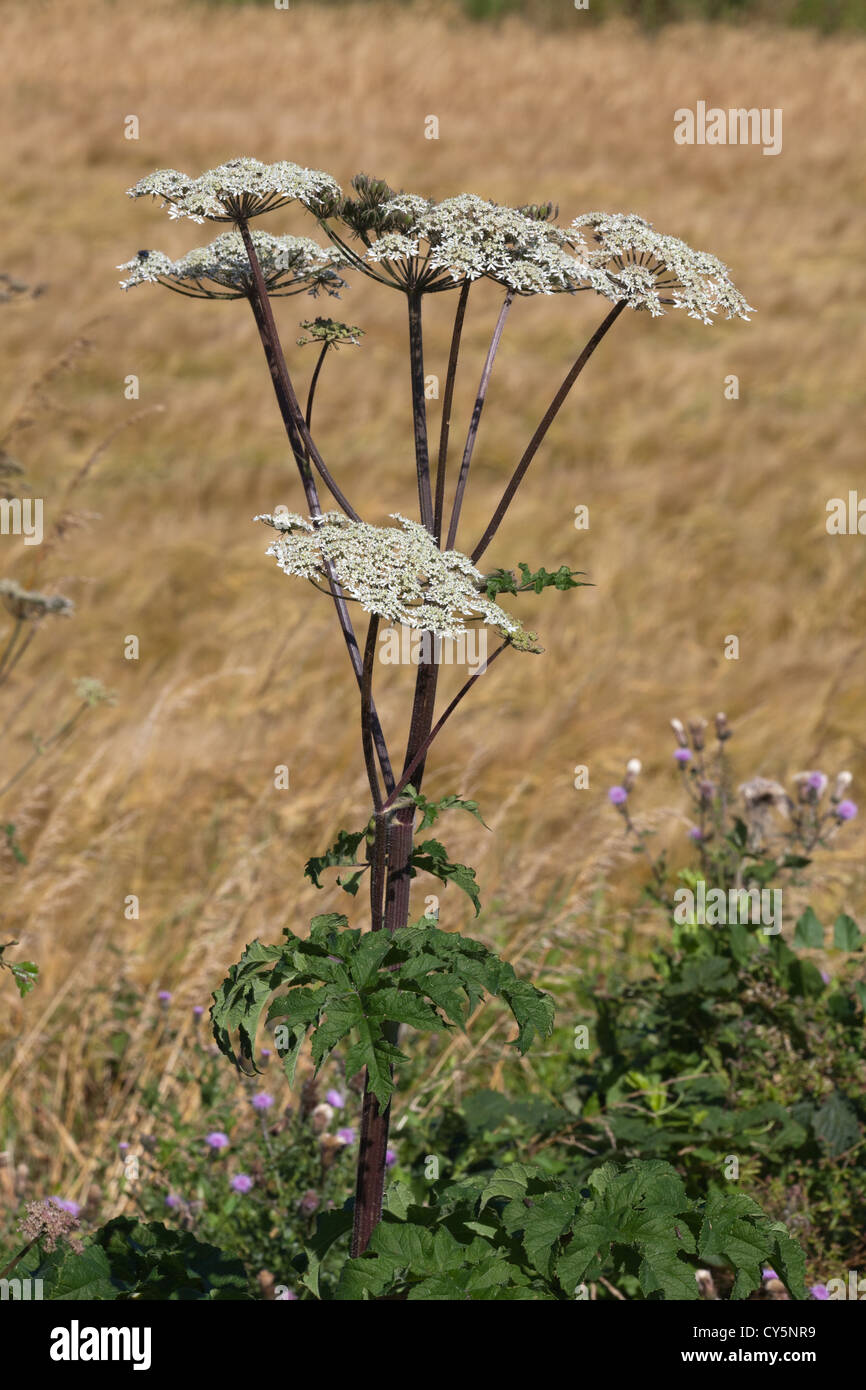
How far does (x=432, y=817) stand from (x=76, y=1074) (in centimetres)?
251

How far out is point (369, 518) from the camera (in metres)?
8.27

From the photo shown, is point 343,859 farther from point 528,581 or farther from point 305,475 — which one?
point 305,475

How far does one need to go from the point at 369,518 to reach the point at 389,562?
6.34 metres

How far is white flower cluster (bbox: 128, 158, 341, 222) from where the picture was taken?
84.7 inches

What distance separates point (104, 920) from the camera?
4715 millimetres

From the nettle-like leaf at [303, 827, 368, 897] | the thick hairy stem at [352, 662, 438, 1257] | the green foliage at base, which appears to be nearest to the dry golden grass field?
the green foliage at base

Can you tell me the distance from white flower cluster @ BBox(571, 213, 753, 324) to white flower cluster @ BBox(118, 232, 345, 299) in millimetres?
455

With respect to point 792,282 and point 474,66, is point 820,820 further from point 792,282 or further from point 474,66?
point 474,66

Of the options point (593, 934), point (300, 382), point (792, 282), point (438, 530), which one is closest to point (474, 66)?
point (792, 282)

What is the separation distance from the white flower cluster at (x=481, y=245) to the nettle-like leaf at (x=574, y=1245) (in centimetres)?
140

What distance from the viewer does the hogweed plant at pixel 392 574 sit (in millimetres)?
1925

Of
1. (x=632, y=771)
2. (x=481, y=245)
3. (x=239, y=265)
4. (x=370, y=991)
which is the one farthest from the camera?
(x=632, y=771)

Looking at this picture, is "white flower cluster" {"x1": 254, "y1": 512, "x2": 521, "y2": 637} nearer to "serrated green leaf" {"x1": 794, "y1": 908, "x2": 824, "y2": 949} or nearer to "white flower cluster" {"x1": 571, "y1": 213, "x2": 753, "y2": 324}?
"white flower cluster" {"x1": 571, "y1": 213, "x2": 753, "y2": 324}

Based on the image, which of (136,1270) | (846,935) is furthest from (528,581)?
(846,935)
